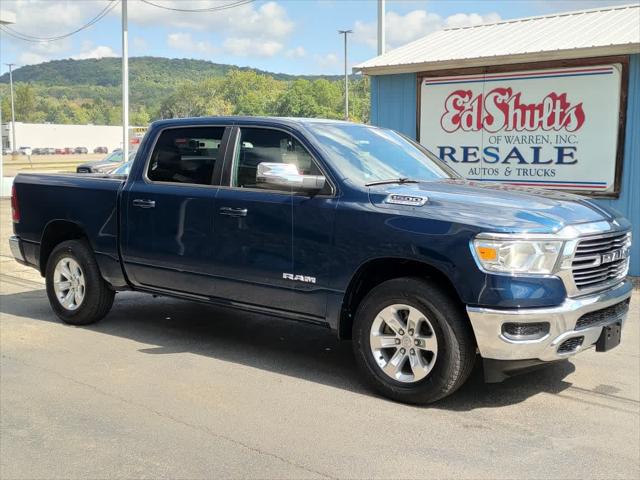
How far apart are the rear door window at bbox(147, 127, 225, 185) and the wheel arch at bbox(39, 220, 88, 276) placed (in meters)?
1.18

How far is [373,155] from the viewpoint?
565 centimetres

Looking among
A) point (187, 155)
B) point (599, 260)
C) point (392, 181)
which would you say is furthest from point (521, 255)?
point (187, 155)

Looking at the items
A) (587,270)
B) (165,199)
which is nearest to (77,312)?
(165,199)

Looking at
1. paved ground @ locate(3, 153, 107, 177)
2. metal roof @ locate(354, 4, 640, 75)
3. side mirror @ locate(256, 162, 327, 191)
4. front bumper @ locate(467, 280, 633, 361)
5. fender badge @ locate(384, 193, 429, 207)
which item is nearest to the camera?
front bumper @ locate(467, 280, 633, 361)

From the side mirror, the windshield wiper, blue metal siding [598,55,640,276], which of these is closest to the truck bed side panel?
the side mirror

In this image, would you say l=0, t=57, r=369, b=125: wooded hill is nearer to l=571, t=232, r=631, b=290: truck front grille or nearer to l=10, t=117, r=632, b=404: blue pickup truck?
l=10, t=117, r=632, b=404: blue pickup truck

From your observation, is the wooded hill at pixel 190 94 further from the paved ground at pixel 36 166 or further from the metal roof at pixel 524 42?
the metal roof at pixel 524 42

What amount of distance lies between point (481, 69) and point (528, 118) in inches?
41.2

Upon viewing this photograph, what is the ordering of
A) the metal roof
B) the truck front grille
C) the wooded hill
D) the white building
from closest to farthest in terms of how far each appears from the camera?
the truck front grille, the metal roof, the wooded hill, the white building

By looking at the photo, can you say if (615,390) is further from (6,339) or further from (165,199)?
(6,339)

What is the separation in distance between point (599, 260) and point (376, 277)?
152cm

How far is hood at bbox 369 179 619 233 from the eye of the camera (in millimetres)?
4477

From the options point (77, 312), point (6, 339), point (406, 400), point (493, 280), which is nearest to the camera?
point (493, 280)

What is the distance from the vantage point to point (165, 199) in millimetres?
6125
